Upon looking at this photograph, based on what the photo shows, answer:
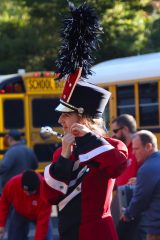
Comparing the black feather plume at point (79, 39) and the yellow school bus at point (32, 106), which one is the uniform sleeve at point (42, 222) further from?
the yellow school bus at point (32, 106)

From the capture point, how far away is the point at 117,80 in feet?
44.7

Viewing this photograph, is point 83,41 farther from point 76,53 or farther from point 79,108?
point 79,108

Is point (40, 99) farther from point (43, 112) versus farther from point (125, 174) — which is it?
point (125, 174)

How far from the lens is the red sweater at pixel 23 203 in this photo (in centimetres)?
847

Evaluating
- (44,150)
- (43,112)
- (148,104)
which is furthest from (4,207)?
(43,112)

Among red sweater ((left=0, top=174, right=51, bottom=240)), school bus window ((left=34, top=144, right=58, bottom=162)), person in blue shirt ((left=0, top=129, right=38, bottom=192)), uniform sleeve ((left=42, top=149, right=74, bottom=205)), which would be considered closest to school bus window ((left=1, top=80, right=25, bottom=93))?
school bus window ((left=34, top=144, right=58, bottom=162))

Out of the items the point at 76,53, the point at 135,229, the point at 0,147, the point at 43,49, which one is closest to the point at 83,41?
the point at 76,53

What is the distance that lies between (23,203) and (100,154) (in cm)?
477

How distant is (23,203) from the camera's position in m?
9.00

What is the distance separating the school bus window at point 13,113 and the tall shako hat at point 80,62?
1201 centimetres

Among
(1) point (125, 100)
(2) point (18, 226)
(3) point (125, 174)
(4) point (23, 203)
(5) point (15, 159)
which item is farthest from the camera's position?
(1) point (125, 100)

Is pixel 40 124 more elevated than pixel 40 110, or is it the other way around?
pixel 40 110

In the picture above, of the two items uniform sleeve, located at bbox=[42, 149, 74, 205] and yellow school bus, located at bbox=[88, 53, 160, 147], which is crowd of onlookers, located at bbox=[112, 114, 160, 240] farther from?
yellow school bus, located at bbox=[88, 53, 160, 147]

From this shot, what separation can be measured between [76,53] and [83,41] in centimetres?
7
